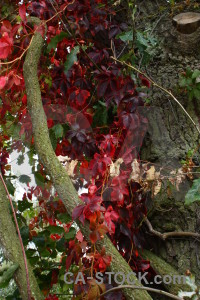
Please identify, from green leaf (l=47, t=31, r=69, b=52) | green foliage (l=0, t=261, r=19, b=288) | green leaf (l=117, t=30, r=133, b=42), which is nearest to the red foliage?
green leaf (l=47, t=31, r=69, b=52)

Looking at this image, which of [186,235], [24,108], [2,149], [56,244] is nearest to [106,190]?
[186,235]

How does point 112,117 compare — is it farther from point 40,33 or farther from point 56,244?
point 56,244

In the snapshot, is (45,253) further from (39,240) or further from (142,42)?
(142,42)

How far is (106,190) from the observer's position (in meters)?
1.49

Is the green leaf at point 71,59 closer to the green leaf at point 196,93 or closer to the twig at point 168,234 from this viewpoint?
the green leaf at point 196,93

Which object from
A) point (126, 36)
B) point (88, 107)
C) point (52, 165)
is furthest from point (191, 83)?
point (52, 165)

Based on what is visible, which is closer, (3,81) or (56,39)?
(3,81)

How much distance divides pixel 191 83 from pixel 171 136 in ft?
0.72

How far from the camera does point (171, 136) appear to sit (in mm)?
1610

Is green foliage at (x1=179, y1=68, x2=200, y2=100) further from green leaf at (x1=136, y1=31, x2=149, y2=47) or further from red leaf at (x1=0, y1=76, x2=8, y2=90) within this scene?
red leaf at (x1=0, y1=76, x2=8, y2=90)

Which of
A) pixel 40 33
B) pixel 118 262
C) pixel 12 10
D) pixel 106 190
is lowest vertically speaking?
pixel 118 262

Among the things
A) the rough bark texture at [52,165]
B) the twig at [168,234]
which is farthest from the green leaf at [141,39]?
the twig at [168,234]

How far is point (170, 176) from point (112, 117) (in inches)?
18.2

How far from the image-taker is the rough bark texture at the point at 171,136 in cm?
148
